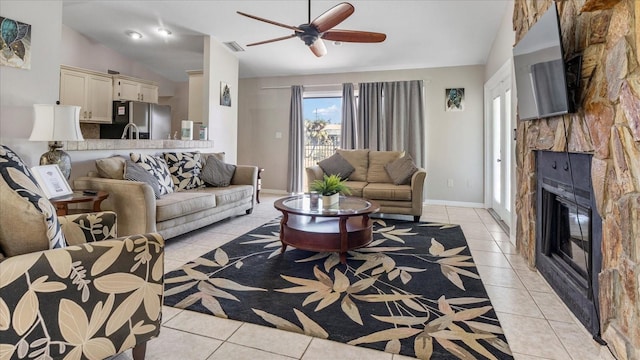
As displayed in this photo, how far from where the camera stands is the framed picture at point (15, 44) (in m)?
2.62

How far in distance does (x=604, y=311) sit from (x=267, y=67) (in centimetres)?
597

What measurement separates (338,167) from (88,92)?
4.48 m

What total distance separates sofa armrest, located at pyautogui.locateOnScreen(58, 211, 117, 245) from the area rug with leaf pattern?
636mm

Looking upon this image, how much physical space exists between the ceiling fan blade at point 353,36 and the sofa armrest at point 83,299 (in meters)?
2.57

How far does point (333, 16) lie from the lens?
9.09ft

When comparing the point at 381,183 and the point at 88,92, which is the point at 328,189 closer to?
the point at 381,183

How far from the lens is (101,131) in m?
6.02

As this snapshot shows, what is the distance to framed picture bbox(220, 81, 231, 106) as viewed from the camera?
5.41m

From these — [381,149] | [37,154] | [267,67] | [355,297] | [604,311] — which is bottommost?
[355,297]

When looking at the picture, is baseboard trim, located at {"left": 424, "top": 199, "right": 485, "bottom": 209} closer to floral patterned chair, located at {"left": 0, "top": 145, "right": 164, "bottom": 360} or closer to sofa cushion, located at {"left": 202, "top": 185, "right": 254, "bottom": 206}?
sofa cushion, located at {"left": 202, "top": 185, "right": 254, "bottom": 206}

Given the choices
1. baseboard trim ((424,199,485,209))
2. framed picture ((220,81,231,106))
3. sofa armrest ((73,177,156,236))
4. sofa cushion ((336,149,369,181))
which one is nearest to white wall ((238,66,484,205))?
baseboard trim ((424,199,485,209))

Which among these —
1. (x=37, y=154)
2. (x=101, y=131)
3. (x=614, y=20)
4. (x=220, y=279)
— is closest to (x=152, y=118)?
(x=101, y=131)

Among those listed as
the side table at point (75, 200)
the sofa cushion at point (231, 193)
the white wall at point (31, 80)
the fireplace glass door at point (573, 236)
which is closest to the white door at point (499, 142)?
the fireplace glass door at point (573, 236)

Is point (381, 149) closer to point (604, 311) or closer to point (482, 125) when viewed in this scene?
point (482, 125)
